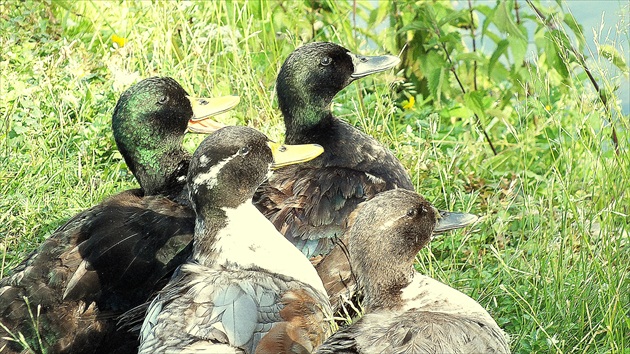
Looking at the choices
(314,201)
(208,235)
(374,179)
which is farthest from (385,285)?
(374,179)

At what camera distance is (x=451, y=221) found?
4957 mm

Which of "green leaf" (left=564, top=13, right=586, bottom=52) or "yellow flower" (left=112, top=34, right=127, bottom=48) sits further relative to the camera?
"yellow flower" (left=112, top=34, right=127, bottom=48)

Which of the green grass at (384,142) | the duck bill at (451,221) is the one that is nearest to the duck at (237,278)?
the duck bill at (451,221)

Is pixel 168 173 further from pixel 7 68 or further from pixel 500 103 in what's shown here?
pixel 500 103

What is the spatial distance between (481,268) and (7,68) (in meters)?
3.88

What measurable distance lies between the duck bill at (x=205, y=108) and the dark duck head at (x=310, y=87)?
0.96 ft

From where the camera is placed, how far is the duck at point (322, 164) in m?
5.36

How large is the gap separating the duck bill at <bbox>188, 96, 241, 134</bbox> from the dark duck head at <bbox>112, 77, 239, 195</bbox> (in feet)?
0.47

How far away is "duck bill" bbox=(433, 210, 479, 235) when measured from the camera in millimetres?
4898

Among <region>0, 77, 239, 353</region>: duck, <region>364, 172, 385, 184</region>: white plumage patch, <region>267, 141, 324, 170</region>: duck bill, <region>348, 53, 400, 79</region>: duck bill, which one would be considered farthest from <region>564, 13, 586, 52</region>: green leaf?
<region>0, 77, 239, 353</region>: duck

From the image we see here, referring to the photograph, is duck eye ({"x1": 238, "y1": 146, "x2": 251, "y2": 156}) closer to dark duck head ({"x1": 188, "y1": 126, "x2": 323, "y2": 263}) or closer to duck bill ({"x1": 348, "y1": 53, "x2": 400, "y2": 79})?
dark duck head ({"x1": 188, "y1": 126, "x2": 323, "y2": 263})

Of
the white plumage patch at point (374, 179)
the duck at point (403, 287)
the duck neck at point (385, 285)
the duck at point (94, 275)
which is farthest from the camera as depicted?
the white plumage patch at point (374, 179)

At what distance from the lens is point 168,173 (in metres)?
5.96

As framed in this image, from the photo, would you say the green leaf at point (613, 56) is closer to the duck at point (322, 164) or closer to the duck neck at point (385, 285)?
the duck at point (322, 164)
